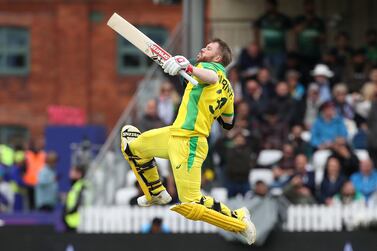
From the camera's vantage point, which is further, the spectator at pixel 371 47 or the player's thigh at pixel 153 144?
the spectator at pixel 371 47

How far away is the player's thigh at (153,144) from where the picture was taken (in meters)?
12.2

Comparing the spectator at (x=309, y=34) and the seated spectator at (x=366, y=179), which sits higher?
the spectator at (x=309, y=34)

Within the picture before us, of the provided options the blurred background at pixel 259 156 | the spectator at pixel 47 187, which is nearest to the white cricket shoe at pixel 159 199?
the blurred background at pixel 259 156

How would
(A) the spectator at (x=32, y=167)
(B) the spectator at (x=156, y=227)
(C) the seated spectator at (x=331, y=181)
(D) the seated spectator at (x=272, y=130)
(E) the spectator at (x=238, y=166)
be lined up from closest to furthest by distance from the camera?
(B) the spectator at (x=156, y=227)
(C) the seated spectator at (x=331, y=181)
(E) the spectator at (x=238, y=166)
(D) the seated spectator at (x=272, y=130)
(A) the spectator at (x=32, y=167)

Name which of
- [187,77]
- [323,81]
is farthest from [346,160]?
[187,77]

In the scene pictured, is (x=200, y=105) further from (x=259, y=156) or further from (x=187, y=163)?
(x=259, y=156)

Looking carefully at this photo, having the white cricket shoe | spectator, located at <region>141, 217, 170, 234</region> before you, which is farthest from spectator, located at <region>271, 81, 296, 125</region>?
the white cricket shoe

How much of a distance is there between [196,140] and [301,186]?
296 inches

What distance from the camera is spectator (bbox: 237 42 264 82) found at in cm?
2184

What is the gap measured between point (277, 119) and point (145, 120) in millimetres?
2197

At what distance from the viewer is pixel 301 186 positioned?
19344mm

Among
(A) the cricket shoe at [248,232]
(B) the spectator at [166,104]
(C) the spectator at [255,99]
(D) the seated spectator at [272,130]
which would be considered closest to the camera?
(A) the cricket shoe at [248,232]

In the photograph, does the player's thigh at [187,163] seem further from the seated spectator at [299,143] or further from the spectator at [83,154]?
the spectator at [83,154]

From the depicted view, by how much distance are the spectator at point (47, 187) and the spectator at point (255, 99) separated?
422cm
